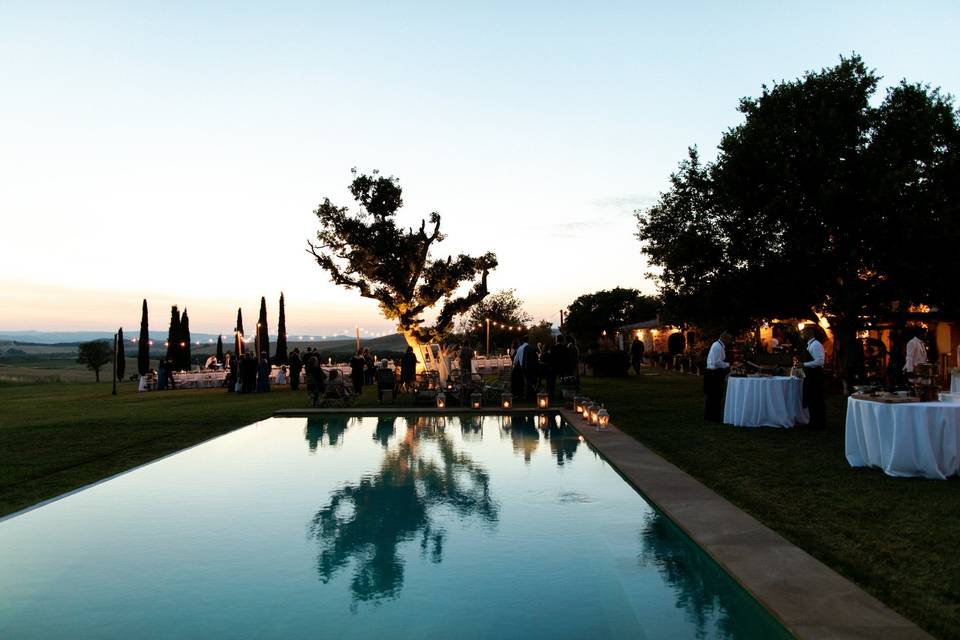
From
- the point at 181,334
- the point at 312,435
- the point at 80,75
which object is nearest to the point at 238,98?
the point at 80,75

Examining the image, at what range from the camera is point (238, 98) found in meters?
18.3

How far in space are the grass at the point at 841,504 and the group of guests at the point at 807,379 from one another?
15.9 inches

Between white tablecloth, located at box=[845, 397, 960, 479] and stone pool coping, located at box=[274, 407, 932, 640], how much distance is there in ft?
7.15

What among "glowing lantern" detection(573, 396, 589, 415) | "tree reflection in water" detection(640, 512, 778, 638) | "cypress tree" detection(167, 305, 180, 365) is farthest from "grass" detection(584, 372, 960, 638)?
"cypress tree" detection(167, 305, 180, 365)

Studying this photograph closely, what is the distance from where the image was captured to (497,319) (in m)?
53.7

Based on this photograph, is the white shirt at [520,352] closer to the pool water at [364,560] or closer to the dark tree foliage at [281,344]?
the pool water at [364,560]

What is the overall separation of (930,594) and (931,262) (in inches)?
623

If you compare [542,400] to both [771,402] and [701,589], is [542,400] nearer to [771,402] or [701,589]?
[771,402]

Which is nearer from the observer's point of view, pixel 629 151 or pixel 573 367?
pixel 573 367

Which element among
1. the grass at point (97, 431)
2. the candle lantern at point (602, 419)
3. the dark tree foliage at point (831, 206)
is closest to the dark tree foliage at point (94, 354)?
the grass at point (97, 431)

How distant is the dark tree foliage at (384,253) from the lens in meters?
26.8

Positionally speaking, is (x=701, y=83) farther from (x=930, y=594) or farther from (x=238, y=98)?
(x=930, y=594)

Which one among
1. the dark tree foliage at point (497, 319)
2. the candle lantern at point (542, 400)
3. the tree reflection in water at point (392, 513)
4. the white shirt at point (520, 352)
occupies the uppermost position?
the dark tree foliage at point (497, 319)

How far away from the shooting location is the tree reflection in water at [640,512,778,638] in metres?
3.81
